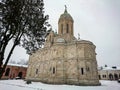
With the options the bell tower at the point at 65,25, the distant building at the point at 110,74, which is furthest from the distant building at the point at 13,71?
the distant building at the point at 110,74

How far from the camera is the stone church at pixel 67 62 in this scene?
23453 millimetres

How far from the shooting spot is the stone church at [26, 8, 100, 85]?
76.9ft

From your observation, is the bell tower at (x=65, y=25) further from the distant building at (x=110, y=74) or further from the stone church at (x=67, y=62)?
the distant building at (x=110, y=74)

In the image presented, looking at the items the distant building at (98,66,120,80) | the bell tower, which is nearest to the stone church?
the bell tower

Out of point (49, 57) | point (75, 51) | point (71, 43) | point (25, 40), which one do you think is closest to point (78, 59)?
point (75, 51)

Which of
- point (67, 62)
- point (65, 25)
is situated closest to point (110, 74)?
point (65, 25)

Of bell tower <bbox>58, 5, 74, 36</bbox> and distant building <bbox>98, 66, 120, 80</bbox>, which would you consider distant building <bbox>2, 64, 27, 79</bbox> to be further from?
distant building <bbox>98, 66, 120, 80</bbox>

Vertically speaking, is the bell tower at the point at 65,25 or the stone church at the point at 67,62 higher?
the bell tower at the point at 65,25

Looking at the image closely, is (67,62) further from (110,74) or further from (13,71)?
(110,74)

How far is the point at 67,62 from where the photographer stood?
2569cm

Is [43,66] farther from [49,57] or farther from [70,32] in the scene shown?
[70,32]

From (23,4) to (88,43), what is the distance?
19.0m

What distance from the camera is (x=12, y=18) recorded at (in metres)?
8.56

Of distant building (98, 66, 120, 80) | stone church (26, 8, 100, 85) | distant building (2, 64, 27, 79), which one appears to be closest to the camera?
stone church (26, 8, 100, 85)
